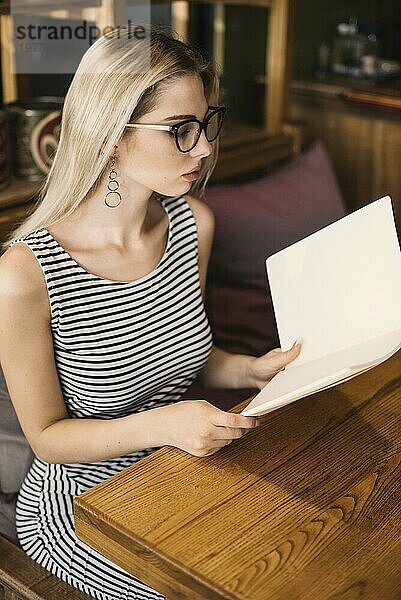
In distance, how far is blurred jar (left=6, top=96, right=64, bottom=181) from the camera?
1.64m

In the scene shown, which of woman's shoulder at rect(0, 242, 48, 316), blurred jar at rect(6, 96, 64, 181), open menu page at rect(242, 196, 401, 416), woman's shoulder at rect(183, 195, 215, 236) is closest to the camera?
open menu page at rect(242, 196, 401, 416)

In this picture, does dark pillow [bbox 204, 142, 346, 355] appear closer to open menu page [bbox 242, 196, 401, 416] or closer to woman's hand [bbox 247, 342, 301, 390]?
woman's hand [bbox 247, 342, 301, 390]

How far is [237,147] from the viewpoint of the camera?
2107 mm

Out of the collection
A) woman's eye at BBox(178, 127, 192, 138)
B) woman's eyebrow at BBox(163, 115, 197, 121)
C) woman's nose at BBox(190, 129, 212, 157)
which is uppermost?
woman's eyebrow at BBox(163, 115, 197, 121)

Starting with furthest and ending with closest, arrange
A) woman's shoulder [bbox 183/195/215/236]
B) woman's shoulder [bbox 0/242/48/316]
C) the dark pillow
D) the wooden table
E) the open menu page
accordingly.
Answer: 1. the dark pillow
2. woman's shoulder [bbox 183/195/215/236]
3. woman's shoulder [bbox 0/242/48/316]
4. the open menu page
5. the wooden table

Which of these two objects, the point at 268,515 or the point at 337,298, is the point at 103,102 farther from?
the point at 268,515

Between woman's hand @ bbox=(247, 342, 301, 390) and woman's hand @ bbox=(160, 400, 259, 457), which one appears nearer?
woman's hand @ bbox=(160, 400, 259, 457)

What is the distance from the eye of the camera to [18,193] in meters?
1.59

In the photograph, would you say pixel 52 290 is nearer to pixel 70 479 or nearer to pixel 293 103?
pixel 70 479

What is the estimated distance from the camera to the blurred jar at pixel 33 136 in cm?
164

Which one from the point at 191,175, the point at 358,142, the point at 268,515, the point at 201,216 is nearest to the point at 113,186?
the point at 191,175

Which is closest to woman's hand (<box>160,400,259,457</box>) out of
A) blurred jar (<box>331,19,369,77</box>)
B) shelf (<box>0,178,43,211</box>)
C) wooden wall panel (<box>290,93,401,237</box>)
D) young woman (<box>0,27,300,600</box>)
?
young woman (<box>0,27,300,600</box>)

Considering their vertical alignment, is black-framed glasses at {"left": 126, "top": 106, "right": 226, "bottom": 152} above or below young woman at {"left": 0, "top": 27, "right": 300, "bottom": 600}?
above

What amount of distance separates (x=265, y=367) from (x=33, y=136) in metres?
0.66
